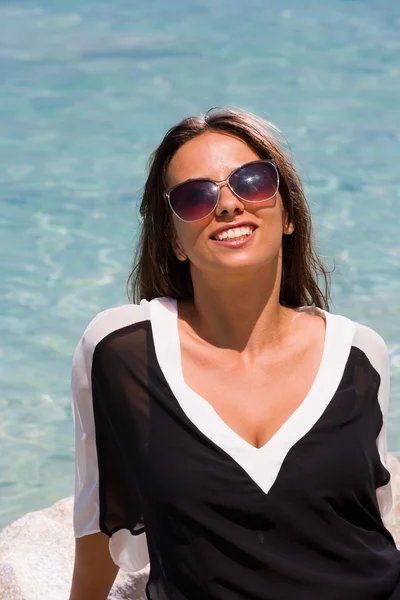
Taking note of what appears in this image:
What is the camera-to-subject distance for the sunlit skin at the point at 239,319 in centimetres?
263

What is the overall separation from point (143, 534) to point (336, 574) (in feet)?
1.90

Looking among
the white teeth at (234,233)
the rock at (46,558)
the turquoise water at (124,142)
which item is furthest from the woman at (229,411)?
the turquoise water at (124,142)

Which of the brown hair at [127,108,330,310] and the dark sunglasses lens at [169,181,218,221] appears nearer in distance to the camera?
the dark sunglasses lens at [169,181,218,221]

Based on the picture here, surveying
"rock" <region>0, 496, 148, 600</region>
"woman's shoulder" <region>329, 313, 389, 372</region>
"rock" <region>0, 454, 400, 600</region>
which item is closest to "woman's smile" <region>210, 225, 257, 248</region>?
"woman's shoulder" <region>329, 313, 389, 372</region>

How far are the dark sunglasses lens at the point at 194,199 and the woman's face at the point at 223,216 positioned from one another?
0.06ft

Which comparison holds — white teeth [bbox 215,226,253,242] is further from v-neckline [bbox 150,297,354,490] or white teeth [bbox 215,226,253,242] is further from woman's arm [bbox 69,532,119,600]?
woman's arm [bbox 69,532,119,600]

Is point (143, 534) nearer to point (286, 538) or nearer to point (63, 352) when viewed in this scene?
point (286, 538)

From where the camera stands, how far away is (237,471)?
249 centimetres

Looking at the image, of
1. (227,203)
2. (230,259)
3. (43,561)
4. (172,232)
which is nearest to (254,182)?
(227,203)

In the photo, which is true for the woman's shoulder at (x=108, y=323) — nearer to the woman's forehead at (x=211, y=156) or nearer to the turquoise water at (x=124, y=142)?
the woman's forehead at (x=211, y=156)

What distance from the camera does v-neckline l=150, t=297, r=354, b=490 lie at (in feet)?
8.27

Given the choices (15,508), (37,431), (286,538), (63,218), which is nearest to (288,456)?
(286,538)

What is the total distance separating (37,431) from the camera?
5934 millimetres

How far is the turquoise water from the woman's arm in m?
2.49
